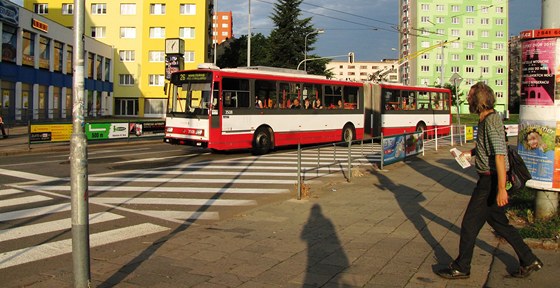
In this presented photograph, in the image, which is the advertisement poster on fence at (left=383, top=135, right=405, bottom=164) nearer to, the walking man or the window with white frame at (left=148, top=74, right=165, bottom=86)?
the walking man

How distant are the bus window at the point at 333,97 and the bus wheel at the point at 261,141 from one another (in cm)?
425

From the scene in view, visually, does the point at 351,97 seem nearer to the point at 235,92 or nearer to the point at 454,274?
the point at 235,92

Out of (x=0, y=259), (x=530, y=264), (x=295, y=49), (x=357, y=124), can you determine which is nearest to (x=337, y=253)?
(x=530, y=264)

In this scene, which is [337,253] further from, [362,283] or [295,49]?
[295,49]

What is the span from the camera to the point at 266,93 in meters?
19.6

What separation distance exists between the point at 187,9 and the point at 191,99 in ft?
161

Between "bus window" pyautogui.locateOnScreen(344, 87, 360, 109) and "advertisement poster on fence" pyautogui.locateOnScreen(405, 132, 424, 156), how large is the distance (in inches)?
236

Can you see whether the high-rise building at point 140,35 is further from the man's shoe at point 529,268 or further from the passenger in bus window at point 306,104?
the man's shoe at point 529,268

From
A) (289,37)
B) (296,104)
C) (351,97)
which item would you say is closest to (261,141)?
(296,104)

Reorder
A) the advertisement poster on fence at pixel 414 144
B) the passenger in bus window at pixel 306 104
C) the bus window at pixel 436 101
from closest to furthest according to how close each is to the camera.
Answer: the advertisement poster on fence at pixel 414 144, the passenger in bus window at pixel 306 104, the bus window at pixel 436 101

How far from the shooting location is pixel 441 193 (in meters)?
10.5

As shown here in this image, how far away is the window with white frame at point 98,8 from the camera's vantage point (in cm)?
6506

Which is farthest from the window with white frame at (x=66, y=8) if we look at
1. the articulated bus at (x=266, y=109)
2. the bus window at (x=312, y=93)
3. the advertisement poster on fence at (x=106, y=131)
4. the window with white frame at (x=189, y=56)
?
the bus window at (x=312, y=93)

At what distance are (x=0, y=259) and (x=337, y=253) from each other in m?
3.93
